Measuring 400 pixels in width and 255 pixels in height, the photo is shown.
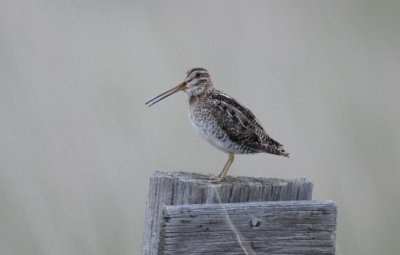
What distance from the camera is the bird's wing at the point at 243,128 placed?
12.5ft

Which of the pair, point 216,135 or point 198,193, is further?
point 216,135

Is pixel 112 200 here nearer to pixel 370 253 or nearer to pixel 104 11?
pixel 370 253

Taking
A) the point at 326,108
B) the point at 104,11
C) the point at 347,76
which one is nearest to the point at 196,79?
the point at 326,108

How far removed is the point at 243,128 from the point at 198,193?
123 cm

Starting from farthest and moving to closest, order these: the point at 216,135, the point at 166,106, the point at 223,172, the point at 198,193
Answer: the point at 166,106, the point at 216,135, the point at 223,172, the point at 198,193

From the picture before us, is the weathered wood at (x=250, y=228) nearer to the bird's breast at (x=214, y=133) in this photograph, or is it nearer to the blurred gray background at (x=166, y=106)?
the bird's breast at (x=214, y=133)

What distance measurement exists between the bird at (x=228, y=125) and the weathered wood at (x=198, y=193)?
0.88 m

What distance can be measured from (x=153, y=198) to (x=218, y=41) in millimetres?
4387

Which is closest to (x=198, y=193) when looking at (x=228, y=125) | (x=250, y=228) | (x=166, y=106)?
(x=250, y=228)

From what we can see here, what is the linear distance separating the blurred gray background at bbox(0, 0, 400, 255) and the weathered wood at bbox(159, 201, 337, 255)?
2.13 metres

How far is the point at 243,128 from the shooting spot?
152 inches

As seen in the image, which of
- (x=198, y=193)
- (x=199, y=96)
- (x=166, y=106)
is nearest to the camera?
(x=198, y=193)

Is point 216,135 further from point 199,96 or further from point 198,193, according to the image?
point 198,193

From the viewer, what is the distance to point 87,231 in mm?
4723
